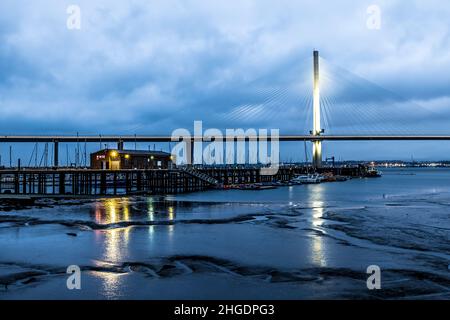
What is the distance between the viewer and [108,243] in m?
16.3

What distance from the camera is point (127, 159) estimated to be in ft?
200

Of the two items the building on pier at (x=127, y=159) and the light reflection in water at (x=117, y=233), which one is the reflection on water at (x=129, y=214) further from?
the building on pier at (x=127, y=159)

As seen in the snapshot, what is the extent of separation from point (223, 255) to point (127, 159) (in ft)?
159

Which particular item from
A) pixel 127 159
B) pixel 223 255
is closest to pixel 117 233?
pixel 223 255

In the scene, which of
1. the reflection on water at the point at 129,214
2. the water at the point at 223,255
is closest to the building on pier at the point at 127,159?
the reflection on water at the point at 129,214

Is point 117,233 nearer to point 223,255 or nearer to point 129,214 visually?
point 223,255

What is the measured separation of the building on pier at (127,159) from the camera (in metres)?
56.2

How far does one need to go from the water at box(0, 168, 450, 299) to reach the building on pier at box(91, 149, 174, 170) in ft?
103

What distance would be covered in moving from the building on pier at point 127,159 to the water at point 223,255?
1231 inches

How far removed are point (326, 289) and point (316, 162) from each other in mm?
78269

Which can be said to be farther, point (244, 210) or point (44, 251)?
point (244, 210)
